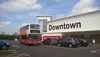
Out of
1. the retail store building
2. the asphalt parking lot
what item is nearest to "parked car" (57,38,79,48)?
the asphalt parking lot

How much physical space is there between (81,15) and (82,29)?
373cm

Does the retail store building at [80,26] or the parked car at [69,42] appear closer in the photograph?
the parked car at [69,42]

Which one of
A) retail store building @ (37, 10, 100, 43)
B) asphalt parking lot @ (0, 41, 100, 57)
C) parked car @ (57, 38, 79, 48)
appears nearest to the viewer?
asphalt parking lot @ (0, 41, 100, 57)

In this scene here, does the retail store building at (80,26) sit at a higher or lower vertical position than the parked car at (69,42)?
higher

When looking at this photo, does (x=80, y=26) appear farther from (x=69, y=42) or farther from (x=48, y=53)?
(x=48, y=53)

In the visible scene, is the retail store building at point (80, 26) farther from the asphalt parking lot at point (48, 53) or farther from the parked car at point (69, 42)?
the asphalt parking lot at point (48, 53)

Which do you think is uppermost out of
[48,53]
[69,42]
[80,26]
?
[80,26]

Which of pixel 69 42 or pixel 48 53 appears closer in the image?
pixel 48 53

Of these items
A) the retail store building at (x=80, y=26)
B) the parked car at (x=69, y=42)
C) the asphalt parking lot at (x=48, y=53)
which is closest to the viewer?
the asphalt parking lot at (x=48, y=53)

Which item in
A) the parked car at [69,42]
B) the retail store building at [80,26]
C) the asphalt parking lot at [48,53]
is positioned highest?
the retail store building at [80,26]

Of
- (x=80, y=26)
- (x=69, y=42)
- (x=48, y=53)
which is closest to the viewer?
(x=48, y=53)

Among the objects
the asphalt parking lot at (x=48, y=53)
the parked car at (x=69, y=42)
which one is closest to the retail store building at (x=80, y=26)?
the parked car at (x=69, y=42)

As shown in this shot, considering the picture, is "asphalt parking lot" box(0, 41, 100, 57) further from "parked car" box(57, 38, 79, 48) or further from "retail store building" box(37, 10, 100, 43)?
"retail store building" box(37, 10, 100, 43)

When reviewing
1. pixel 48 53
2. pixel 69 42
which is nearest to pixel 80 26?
pixel 69 42
